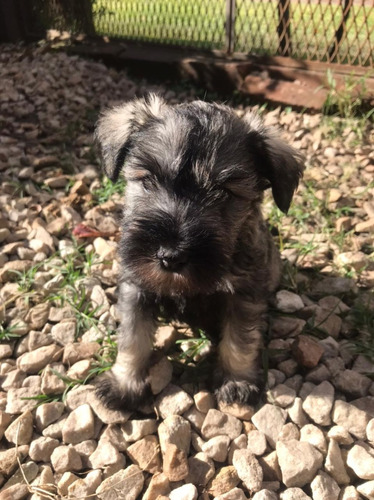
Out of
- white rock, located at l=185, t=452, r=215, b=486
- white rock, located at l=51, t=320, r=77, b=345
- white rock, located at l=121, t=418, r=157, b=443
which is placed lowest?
white rock, located at l=185, t=452, r=215, b=486

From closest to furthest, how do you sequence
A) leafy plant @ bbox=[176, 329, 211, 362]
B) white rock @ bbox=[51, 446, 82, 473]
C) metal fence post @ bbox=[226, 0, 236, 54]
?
white rock @ bbox=[51, 446, 82, 473] → leafy plant @ bbox=[176, 329, 211, 362] → metal fence post @ bbox=[226, 0, 236, 54]

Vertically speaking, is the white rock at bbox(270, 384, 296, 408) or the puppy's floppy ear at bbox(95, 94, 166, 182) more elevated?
the puppy's floppy ear at bbox(95, 94, 166, 182)

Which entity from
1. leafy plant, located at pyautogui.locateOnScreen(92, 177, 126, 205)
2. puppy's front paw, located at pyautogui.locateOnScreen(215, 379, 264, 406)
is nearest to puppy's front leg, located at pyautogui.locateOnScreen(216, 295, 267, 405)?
puppy's front paw, located at pyautogui.locateOnScreen(215, 379, 264, 406)

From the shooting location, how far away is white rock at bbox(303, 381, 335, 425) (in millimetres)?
2410

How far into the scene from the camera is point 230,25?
17.6ft

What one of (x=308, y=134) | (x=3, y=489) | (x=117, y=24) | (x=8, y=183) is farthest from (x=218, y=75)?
(x=3, y=489)

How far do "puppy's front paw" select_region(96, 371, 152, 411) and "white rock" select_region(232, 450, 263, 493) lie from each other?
1.67 ft

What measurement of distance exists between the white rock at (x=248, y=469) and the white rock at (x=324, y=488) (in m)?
0.22

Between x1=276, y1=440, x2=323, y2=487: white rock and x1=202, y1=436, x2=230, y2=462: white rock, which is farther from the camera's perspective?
x1=202, y1=436, x2=230, y2=462: white rock

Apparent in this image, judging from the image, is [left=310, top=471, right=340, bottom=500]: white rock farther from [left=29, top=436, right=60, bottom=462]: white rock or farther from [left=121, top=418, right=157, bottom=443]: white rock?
[left=29, top=436, right=60, bottom=462]: white rock

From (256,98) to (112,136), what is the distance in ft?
9.81

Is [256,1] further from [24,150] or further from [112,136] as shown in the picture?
[112,136]

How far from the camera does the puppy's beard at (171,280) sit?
2035 mm

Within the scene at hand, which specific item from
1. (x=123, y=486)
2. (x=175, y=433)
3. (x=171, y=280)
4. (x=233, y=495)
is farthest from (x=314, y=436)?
(x=171, y=280)
